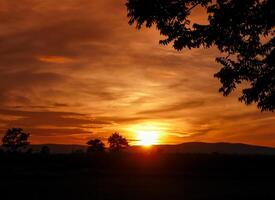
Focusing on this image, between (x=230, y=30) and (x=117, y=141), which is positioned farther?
(x=117, y=141)

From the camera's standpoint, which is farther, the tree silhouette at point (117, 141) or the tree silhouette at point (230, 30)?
the tree silhouette at point (117, 141)

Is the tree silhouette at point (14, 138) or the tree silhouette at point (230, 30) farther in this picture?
the tree silhouette at point (14, 138)

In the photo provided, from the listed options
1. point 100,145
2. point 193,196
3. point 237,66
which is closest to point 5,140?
point 100,145

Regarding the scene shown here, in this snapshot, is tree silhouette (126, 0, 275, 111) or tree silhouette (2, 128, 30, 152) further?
tree silhouette (2, 128, 30, 152)

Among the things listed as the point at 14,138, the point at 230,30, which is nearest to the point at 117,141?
the point at 14,138

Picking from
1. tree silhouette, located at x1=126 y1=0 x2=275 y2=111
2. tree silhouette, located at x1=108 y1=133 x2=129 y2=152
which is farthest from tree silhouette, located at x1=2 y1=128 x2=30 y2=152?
tree silhouette, located at x1=126 y1=0 x2=275 y2=111

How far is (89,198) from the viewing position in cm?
2786

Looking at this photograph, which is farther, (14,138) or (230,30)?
(14,138)

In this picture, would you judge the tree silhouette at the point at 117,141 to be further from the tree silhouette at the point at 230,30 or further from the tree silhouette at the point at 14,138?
the tree silhouette at the point at 230,30

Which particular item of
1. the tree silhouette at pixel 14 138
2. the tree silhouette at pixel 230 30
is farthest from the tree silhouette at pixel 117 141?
the tree silhouette at pixel 230 30

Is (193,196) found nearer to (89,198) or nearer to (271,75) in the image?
(89,198)

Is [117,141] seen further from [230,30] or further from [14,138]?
[230,30]

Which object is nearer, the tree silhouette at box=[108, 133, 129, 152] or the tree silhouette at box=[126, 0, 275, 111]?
the tree silhouette at box=[126, 0, 275, 111]

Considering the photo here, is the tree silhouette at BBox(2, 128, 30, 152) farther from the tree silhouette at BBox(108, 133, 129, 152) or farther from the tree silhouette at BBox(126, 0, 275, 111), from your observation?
the tree silhouette at BBox(126, 0, 275, 111)
